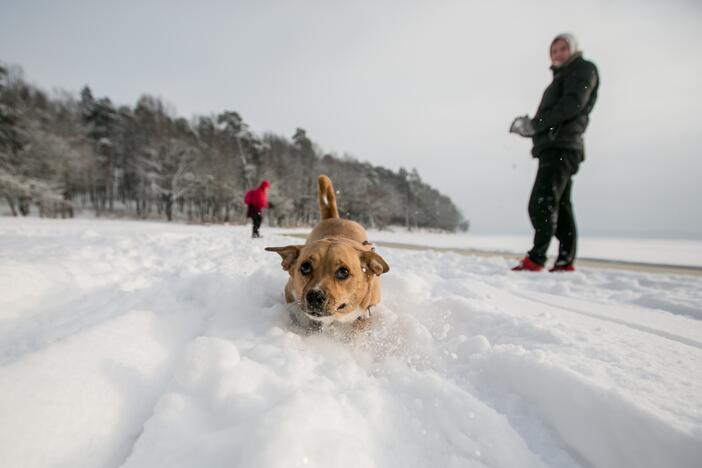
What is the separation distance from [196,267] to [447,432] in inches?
128

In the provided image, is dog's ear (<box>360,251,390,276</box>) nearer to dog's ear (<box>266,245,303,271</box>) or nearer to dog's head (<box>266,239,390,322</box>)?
dog's head (<box>266,239,390,322</box>)

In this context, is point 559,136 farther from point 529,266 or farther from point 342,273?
point 342,273

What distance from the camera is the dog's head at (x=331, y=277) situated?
76.7 inches

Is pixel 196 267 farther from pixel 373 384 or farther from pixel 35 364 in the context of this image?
pixel 373 384

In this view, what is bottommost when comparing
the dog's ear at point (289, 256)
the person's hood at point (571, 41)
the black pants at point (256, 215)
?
the dog's ear at point (289, 256)

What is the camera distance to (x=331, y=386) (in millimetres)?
1299

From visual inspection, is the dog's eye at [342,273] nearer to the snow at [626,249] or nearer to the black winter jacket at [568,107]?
the black winter jacket at [568,107]

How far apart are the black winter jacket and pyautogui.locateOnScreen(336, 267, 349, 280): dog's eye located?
380cm

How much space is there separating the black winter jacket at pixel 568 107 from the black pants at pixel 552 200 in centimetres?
16

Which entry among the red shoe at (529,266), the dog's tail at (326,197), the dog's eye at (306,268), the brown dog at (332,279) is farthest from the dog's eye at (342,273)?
the red shoe at (529,266)

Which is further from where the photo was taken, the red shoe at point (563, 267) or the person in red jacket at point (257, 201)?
the person in red jacket at point (257, 201)

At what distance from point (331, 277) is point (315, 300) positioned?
26 cm

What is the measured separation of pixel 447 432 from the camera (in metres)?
1.14

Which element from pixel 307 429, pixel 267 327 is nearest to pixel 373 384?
pixel 307 429
